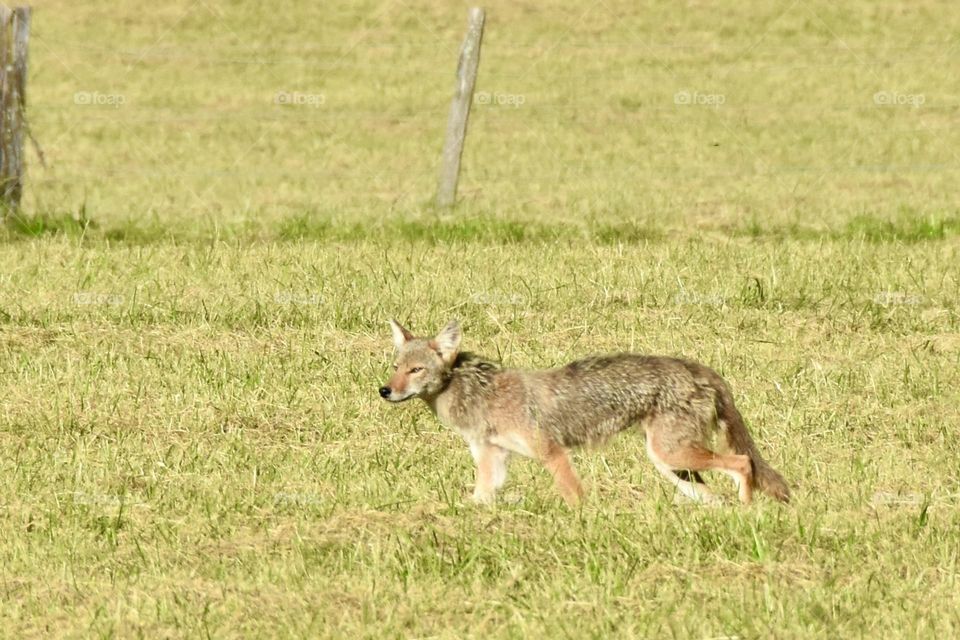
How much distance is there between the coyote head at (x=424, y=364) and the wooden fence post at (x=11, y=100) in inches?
347

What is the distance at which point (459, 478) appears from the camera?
838 cm

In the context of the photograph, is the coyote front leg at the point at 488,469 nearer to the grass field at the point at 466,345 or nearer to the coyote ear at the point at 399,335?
the grass field at the point at 466,345

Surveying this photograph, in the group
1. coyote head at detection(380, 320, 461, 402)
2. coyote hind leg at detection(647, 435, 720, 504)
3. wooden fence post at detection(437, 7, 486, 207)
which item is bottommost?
wooden fence post at detection(437, 7, 486, 207)

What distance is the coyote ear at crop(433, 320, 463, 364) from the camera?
8.48m

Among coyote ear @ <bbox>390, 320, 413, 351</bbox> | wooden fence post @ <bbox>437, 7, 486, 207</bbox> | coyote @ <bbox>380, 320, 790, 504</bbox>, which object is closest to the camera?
coyote @ <bbox>380, 320, 790, 504</bbox>

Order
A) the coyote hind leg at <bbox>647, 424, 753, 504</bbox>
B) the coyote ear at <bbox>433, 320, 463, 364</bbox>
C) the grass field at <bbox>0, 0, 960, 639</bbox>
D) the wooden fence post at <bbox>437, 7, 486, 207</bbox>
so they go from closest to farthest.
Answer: the grass field at <bbox>0, 0, 960, 639</bbox> → the coyote hind leg at <bbox>647, 424, 753, 504</bbox> → the coyote ear at <bbox>433, 320, 463, 364</bbox> → the wooden fence post at <bbox>437, 7, 486, 207</bbox>

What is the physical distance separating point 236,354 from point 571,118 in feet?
56.5

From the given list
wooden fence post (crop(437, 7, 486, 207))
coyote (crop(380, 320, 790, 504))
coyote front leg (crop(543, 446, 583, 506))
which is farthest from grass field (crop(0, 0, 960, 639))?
wooden fence post (crop(437, 7, 486, 207))

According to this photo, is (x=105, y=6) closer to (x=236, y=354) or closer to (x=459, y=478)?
(x=236, y=354)

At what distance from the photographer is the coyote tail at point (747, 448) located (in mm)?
7781

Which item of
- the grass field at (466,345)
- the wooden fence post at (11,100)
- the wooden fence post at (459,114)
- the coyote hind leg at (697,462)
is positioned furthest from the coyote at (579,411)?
the wooden fence post at (459,114)

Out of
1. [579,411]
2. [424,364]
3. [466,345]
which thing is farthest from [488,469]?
[466,345]

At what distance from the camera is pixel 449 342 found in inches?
335

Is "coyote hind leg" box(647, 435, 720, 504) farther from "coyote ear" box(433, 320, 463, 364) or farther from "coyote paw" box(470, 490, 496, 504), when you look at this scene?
"coyote ear" box(433, 320, 463, 364)
